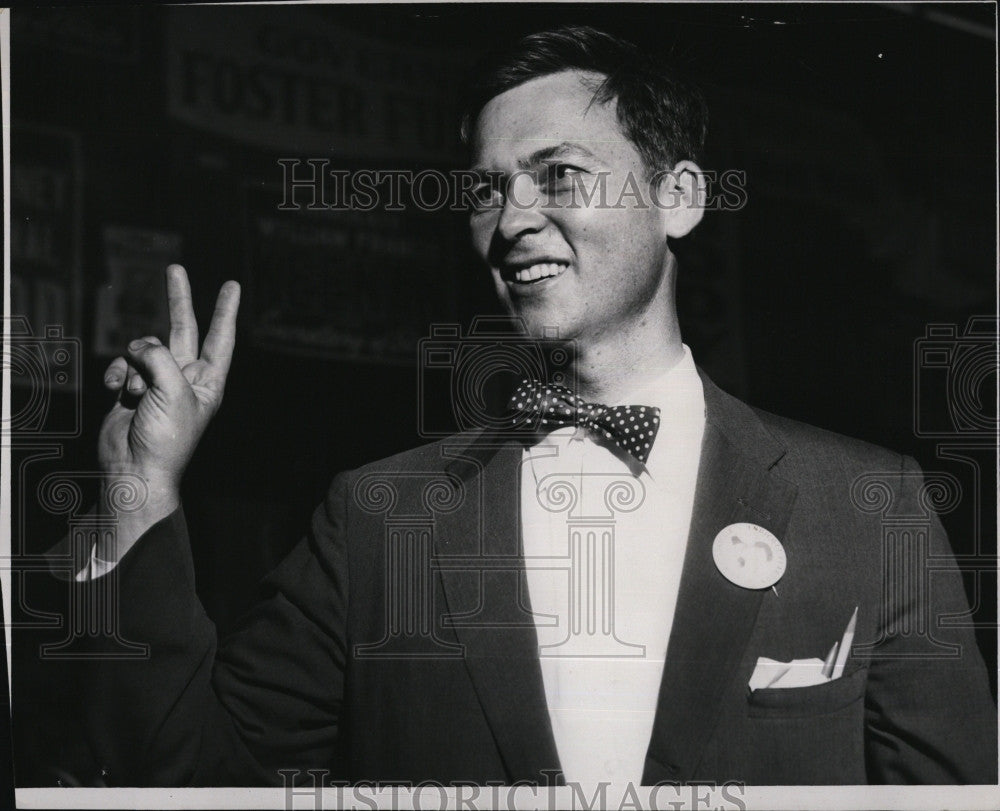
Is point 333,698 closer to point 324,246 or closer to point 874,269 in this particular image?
point 324,246

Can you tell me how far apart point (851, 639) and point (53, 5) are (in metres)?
2.84

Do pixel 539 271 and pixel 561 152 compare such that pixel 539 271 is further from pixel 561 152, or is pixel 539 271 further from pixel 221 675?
pixel 221 675

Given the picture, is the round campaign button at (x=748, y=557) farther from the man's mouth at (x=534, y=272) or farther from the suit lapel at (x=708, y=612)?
the man's mouth at (x=534, y=272)

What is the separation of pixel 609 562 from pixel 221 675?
109 centimetres

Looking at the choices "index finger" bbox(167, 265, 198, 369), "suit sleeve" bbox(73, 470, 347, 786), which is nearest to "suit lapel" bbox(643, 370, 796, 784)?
"suit sleeve" bbox(73, 470, 347, 786)

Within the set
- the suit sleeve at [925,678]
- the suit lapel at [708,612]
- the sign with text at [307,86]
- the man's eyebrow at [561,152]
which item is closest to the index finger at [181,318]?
the sign with text at [307,86]

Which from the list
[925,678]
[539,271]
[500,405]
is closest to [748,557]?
[925,678]

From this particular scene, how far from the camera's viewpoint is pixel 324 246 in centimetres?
338

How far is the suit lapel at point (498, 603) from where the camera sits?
10.3 ft

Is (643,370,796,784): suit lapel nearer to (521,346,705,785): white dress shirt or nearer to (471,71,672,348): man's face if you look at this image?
(521,346,705,785): white dress shirt

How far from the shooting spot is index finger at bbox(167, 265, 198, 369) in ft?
10.9

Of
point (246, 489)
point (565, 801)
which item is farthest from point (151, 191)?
point (565, 801)

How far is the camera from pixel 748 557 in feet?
10.4

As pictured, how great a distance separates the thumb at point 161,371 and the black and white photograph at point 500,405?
11 mm
